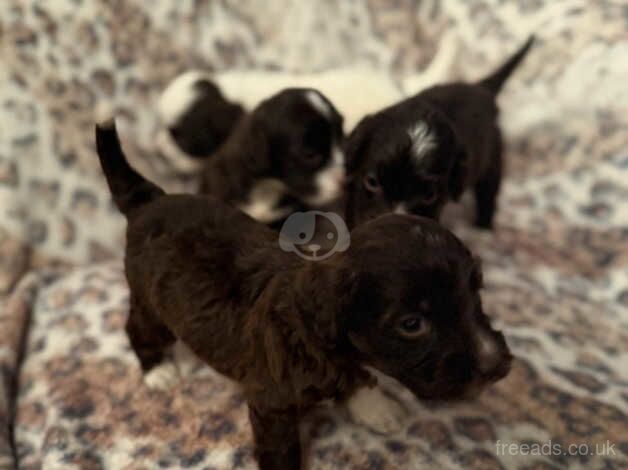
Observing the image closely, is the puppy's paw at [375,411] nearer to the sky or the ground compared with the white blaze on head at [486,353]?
nearer to the ground

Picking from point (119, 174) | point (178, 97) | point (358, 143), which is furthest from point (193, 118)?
point (119, 174)

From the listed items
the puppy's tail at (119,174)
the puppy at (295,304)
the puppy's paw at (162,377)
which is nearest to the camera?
the puppy at (295,304)

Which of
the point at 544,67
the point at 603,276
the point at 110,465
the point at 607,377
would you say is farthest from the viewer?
the point at 544,67

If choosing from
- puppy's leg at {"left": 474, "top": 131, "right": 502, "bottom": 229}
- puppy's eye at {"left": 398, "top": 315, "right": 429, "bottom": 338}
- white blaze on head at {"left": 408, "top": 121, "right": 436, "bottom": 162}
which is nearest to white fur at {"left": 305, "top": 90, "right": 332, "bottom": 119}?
white blaze on head at {"left": 408, "top": 121, "right": 436, "bottom": 162}

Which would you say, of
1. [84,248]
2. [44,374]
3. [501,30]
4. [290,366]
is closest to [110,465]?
[44,374]

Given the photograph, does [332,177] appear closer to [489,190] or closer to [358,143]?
[358,143]

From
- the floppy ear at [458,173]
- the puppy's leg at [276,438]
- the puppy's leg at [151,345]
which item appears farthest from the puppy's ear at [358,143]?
the puppy's leg at [276,438]

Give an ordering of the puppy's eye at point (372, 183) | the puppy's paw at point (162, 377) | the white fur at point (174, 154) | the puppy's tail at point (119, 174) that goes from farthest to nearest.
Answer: the white fur at point (174, 154) < the puppy's eye at point (372, 183) < the puppy's paw at point (162, 377) < the puppy's tail at point (119, 174)

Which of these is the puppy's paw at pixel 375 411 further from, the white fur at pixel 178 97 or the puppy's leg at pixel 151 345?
the white fur at pixel 178 97

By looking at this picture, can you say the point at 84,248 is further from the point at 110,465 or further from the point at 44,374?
the point at 110,465
